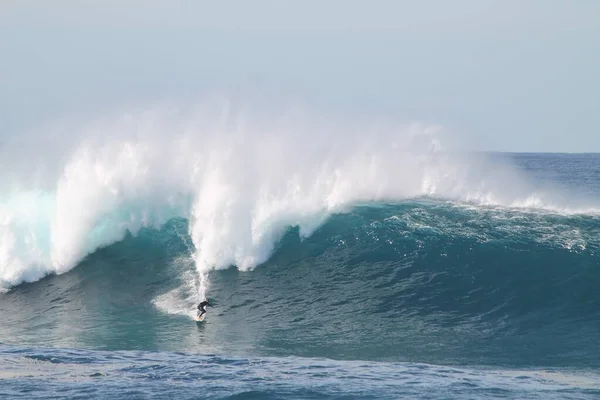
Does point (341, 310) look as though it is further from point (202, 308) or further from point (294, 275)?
point (202, 308)

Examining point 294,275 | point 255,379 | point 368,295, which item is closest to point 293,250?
point 294,275

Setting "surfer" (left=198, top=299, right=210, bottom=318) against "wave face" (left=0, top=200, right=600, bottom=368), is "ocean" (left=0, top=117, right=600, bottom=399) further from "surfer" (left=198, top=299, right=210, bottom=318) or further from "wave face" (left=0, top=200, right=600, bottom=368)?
"surfer" (left=198, top=299, right=210, bottom=318)

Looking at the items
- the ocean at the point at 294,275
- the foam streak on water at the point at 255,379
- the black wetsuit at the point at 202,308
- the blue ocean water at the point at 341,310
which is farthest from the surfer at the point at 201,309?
the foam streak on water at the point at 255,379

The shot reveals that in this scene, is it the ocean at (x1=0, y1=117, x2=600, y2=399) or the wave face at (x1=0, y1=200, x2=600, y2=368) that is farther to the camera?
the wave face at (x1=0, y1=200, x2=600, y2=368)

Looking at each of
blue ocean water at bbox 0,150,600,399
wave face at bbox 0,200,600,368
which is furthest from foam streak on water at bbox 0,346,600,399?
wave face at bbox 0,200,600,368

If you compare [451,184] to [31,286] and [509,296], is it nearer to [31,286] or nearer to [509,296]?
[509,296]

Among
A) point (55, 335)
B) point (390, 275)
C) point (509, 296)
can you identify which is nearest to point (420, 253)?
point (390, 275)
